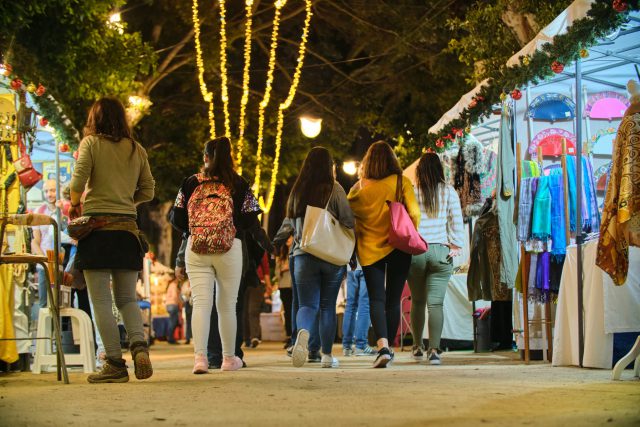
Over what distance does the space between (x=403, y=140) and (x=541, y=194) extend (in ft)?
53.8

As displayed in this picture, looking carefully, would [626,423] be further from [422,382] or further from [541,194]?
[541,194]

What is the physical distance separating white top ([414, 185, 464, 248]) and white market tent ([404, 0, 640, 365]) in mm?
988

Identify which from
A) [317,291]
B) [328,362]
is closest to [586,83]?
[317,291]

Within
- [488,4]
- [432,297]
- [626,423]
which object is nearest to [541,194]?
[432,297]

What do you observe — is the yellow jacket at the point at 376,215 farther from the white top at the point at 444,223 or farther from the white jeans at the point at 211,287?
the white jeans at the point at 211,287

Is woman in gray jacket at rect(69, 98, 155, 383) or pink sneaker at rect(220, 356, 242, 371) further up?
woman in gray jacket at rect(69, 98, 155, 383)

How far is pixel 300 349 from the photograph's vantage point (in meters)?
8.81

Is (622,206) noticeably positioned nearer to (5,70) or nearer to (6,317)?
(6,317)

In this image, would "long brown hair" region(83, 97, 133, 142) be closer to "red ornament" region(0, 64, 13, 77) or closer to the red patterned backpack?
the red patterned backpack

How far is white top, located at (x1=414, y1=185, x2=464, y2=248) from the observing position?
32.7ft

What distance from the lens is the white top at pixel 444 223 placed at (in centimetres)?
997

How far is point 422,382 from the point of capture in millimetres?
6883

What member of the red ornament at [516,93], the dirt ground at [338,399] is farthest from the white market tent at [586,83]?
the dirt ground at [338,399]

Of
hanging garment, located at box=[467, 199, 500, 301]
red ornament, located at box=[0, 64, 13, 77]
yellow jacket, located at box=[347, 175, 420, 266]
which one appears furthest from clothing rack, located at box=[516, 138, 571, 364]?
red ornament, located at box=[0, 64, 13, 77]
